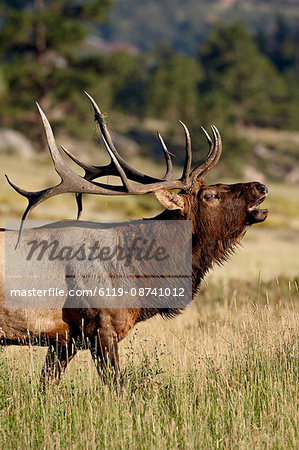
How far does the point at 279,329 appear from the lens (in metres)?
6.11

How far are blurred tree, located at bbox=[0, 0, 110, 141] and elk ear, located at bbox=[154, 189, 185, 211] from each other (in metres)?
39.7

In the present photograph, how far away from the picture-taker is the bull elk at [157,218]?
5488 mm

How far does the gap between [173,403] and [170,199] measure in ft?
5.98

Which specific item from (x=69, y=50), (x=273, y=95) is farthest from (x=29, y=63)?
(x=273, y=95)

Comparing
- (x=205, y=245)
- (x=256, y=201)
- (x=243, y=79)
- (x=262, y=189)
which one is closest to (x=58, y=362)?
(x=205, y=245)

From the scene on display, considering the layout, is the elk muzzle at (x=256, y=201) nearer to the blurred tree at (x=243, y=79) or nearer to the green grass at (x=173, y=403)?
the green grass at (x=173, y=403)

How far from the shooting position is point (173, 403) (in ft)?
16.6

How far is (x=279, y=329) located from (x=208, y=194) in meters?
1.45

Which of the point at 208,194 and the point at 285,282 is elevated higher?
the point at 285,282

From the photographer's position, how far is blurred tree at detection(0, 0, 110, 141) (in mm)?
43906

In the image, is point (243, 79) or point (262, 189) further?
point (243, 79)

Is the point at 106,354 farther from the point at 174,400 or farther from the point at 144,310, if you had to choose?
the point at 174,400

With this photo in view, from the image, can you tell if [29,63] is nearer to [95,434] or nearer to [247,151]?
[247,151]

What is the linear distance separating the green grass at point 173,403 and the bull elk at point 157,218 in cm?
28
